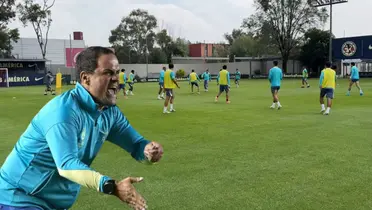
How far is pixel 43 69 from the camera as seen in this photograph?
51531mm

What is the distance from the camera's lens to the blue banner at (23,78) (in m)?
47.7

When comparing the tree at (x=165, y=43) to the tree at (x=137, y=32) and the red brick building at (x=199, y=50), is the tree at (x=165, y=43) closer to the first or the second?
the tree at (x=137, y=32)

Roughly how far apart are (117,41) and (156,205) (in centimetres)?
7357

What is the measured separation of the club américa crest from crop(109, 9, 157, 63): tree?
129 ft

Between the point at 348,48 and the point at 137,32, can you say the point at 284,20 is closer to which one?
the point at 348,48

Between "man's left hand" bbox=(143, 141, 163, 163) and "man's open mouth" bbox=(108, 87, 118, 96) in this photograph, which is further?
"man's left hand" bbox=(143, 141, 163, 163)

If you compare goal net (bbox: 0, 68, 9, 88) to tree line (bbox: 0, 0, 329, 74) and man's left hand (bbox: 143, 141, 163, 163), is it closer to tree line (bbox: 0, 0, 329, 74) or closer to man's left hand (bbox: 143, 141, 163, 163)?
tree line (bbox: 0, 0, 329, 74)

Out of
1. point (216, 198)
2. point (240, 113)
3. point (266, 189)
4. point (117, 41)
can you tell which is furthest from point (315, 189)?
point (117, 41)

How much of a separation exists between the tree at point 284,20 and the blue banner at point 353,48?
13406mm

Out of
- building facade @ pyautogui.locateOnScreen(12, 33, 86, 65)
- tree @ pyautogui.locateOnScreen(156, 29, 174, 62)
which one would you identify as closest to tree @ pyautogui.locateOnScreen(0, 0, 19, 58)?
building facade @ pyautogui.locateOnScreen(12, 33, 86, 65)

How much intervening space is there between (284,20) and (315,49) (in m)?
7.40

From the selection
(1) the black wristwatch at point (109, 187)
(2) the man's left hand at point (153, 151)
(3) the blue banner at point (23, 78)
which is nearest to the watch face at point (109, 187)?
(1) the black wristwatch at point (109, 187)

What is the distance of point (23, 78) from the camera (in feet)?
161

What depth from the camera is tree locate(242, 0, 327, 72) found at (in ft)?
193
